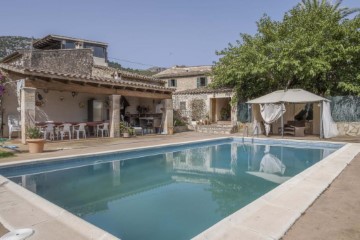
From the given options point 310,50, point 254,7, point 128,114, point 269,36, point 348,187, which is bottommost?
point 348,187

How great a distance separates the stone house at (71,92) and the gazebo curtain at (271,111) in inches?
247

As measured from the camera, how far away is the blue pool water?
474 centimetres

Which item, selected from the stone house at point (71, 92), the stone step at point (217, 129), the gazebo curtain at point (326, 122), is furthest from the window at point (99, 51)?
the gazebo curtain at point (326, 122)

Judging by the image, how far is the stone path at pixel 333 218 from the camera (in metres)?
3.25

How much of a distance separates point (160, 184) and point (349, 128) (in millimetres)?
14025

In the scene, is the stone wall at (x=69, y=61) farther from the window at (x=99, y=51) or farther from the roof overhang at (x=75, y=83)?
the roof overhang at (x=75, y=83)

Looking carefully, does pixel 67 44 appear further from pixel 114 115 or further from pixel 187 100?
pixel 114 115

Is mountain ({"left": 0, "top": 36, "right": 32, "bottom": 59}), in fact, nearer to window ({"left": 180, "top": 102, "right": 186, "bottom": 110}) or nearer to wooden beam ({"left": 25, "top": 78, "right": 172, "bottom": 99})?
window ({"left": 180, "top": 102, "right": 186, "bottom": 110})

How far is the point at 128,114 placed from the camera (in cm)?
1906

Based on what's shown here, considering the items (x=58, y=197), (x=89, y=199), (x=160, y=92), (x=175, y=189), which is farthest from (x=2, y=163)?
(x=160, y=92)

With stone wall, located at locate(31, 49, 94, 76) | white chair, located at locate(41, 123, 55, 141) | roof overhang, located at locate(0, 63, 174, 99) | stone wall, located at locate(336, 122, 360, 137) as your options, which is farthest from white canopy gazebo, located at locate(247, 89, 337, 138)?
stone wall, located at locate(31, 49, 94, 76)

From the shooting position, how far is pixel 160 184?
287 inches

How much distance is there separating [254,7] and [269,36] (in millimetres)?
2150

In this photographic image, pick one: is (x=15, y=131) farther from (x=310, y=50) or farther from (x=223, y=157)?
(x=310, y=50)
